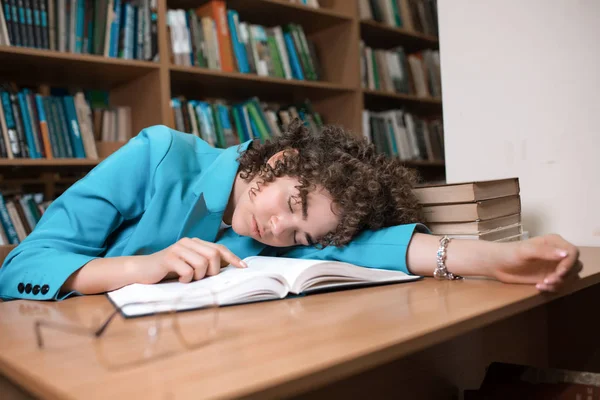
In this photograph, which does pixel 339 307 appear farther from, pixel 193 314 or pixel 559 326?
pixel 559 326

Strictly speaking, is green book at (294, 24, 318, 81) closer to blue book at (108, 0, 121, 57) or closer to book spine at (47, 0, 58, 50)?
blue book at (108, 0, 121, 57)

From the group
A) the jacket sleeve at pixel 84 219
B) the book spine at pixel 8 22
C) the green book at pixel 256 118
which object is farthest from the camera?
the green book at pixel 256 118

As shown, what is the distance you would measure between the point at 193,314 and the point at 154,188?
48 cm

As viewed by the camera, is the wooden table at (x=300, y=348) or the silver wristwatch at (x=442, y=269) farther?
the silver wristwatch at (x=442, y=269)

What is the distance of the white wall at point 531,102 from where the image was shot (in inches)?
50.3

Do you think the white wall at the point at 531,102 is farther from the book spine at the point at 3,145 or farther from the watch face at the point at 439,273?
the book spine at the point at 3,145

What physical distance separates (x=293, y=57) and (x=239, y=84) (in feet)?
1.04

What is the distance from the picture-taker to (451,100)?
5.01 feet

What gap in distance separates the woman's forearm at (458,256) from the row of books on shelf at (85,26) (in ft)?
5.29

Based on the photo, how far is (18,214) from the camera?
201 centimetres

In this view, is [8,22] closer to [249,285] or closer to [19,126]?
[19,126]

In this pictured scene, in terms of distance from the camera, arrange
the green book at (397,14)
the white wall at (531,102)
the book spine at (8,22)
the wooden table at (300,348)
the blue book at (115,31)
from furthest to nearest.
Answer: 1. the green book at (397,14)
2. the blue book at (115,31)
3. the book spine at (8,22)
4. the white wall at (531,102)
5. the wooden table at (300,348)

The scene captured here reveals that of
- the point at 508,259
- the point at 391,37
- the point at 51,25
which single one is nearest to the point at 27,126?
the point at 51,25

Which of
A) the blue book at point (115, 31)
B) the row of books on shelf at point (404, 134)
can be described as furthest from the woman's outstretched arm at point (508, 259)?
the row of books on shelf at point (404, 134)
